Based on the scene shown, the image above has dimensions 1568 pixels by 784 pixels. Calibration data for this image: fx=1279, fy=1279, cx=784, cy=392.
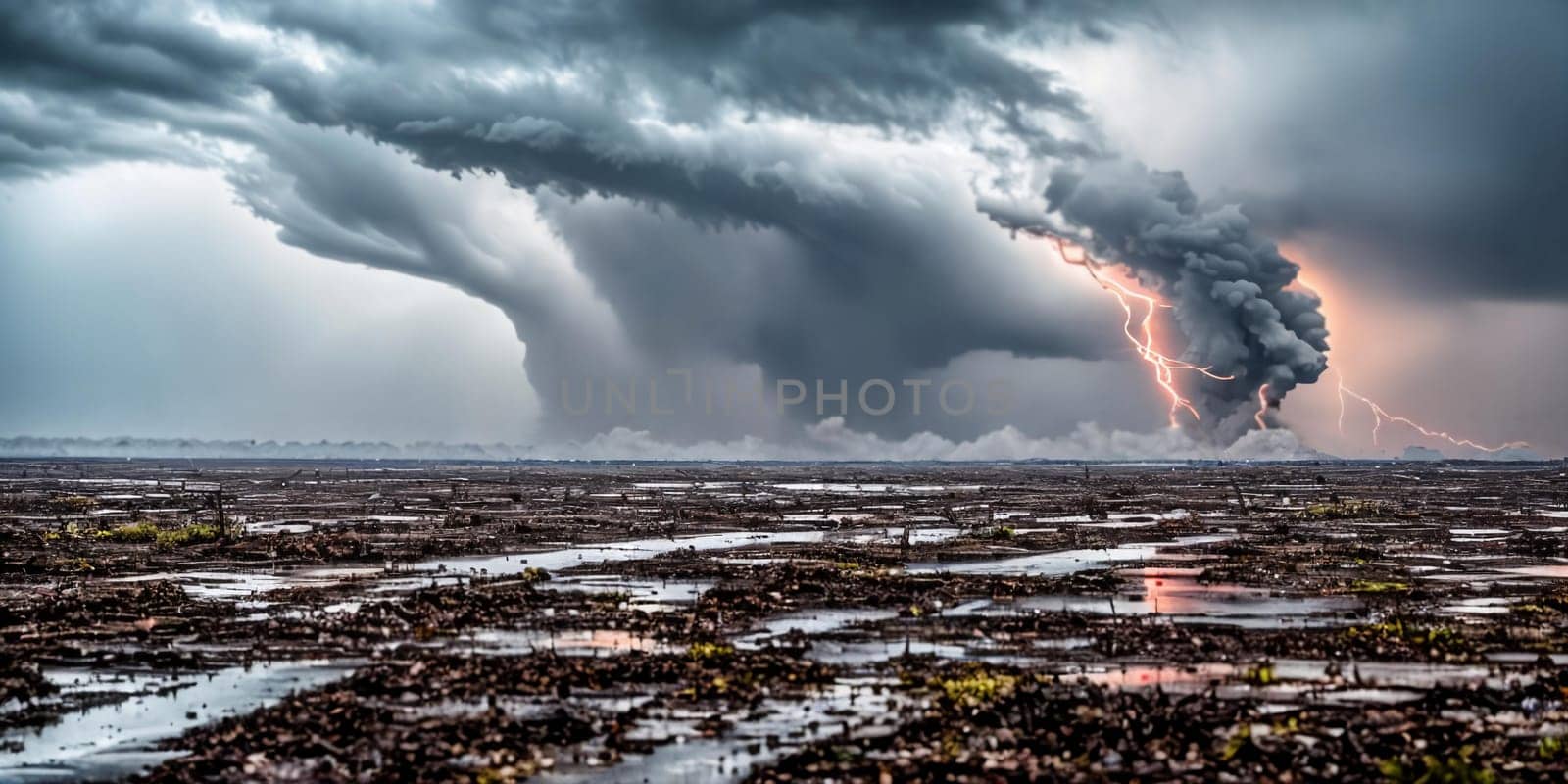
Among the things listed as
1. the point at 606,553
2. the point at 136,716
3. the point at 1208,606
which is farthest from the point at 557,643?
the point at 606,553

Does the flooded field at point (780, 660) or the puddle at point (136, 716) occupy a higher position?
the flooded field at point (780, 660)

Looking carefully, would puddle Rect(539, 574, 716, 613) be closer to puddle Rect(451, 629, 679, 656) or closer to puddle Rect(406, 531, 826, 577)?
puddle Rect(406, 531, 826, 577)

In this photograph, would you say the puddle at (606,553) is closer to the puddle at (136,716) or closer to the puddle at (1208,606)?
the puddle at (1208,606)

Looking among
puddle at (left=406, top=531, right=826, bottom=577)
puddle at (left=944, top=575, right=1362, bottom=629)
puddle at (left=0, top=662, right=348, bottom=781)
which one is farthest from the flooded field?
puddle at (left=406, top=531, right=826, bottom=577)

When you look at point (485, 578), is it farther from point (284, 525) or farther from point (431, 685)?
point (284, 525)

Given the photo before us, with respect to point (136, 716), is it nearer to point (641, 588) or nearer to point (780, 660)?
point (780, 660)

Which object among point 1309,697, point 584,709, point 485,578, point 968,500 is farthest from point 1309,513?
point 584,709

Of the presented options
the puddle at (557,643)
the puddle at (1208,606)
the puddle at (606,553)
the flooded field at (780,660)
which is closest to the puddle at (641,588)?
the flooded field at (780,660)
